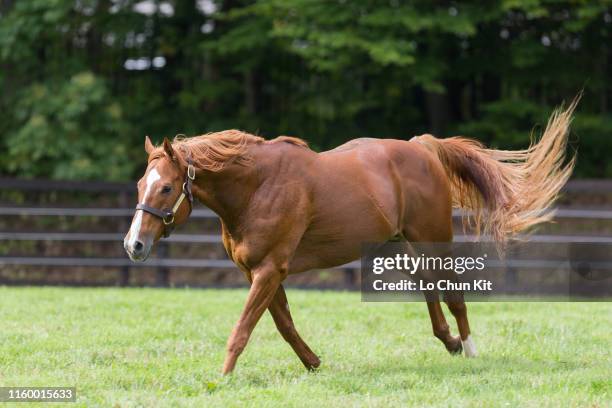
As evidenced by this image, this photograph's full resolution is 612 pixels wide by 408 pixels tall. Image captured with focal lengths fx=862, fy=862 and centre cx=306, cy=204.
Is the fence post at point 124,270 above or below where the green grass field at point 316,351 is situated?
below

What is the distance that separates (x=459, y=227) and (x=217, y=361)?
7.75m

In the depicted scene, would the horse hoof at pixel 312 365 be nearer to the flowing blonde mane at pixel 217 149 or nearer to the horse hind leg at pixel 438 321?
the horse hind leg at pixel 438 321

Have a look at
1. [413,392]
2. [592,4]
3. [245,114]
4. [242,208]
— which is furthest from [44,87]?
[413,392]

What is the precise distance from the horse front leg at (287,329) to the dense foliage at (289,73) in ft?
25.0

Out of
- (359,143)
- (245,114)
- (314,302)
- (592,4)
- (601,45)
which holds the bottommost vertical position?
(245,114)

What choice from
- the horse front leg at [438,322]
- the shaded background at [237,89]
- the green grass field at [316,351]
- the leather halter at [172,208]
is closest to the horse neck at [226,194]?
the leather halter at [172,208]

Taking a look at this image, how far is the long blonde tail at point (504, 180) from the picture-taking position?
7.07m

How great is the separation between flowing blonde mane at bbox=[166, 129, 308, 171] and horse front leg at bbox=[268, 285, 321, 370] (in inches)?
37.9

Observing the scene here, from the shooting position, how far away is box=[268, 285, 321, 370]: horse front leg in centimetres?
596

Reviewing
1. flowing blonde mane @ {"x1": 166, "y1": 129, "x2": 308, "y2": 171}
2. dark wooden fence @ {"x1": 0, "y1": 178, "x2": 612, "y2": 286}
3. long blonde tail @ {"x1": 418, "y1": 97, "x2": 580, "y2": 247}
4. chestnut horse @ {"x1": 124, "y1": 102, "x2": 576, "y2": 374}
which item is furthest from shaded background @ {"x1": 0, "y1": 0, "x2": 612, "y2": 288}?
flowing blonde mane @ {"x1": 166, "y1": 129, "x2": 308, "y2": 171}

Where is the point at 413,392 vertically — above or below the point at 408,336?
above

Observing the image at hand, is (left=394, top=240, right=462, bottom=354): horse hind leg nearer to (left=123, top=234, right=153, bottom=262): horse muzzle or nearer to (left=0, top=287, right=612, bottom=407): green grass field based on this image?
(left=0, top=287, right=612, bottom=407): green grass field

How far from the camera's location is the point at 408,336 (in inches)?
302

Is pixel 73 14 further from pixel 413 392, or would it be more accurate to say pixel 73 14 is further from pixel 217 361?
pixel 413 392
